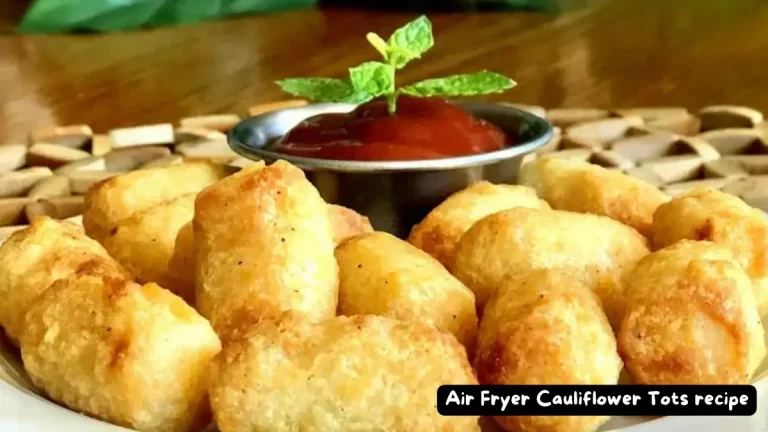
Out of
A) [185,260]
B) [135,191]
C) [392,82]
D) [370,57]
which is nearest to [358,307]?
[185,260]

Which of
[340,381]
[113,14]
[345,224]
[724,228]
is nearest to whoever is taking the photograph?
[340,381]

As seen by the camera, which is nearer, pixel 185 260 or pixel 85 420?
pixel 85 420

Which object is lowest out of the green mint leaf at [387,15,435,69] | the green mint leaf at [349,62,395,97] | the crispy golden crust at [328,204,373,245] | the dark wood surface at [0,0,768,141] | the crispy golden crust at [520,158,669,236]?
A: the dark wood surface at [0,0,768,141]

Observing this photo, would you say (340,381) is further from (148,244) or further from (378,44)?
(378,44)

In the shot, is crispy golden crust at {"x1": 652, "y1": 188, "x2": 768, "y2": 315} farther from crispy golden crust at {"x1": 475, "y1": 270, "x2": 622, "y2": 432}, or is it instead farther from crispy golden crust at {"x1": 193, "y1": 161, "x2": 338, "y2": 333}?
crispy golden crust at {"x1": 193, "y1": 161, "x2": 338, "y2": 333}

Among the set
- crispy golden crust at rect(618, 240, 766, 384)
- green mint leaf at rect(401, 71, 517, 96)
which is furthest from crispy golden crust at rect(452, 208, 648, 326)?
green mint leaf at rect(401, 71, 517, 96)

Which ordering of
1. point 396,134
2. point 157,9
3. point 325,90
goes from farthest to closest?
point 157,9 → point 325,90 → point 396,134

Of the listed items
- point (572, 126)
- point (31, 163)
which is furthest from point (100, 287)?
point (572, 126)

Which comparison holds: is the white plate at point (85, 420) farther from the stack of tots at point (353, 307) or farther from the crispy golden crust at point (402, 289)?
the crispy golden crust at point (402, 289)
